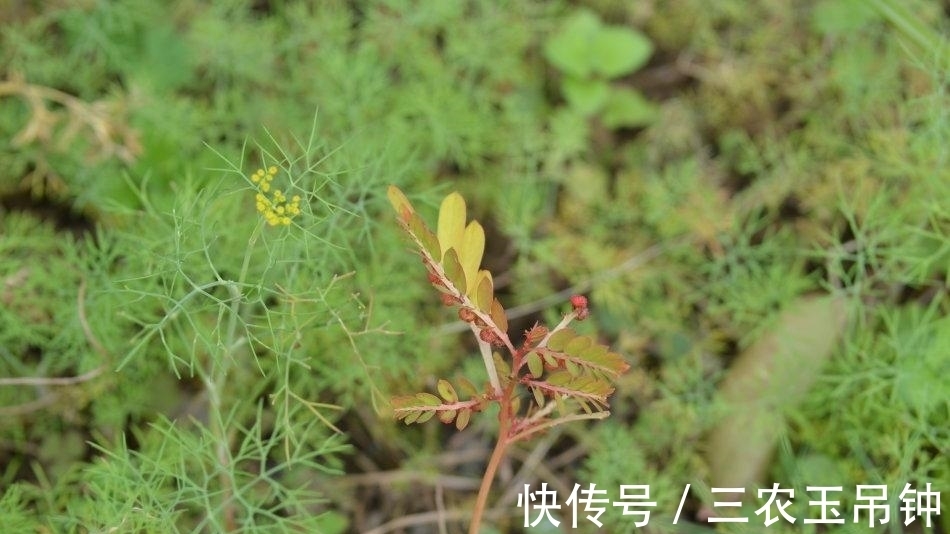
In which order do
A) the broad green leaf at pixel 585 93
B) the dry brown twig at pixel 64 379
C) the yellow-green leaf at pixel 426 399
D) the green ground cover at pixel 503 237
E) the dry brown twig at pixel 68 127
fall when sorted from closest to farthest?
1. the yellow-green leaf at pixel 426 399
2. the dry brown twig at pixel 64 379
3. the green ground cover at pixel 503 237
4. the dry brown twig at pixel 68 127
5. the broad green leaf at pixel 585 93

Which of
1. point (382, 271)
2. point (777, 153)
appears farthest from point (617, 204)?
point (382, 271)

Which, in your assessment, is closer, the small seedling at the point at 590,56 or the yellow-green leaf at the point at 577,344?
the yellow-green leaf at the point at 577,344

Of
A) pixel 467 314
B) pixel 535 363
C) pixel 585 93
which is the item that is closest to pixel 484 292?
pixel 467 314

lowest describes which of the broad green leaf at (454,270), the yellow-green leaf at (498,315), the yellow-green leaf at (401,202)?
the yellow-green leaf at (498,315)

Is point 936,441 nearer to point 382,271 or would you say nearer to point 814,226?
point 814,226

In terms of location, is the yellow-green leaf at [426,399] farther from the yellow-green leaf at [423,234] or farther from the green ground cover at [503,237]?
the green ground cover at [503,237]

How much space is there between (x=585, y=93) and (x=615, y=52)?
163 mm

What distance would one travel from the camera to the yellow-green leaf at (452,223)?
1625 millimetres

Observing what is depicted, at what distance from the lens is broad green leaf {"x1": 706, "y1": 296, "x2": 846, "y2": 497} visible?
2.49 m

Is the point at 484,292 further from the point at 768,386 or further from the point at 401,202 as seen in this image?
the point at 768,386

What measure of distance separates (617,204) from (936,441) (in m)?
1.10

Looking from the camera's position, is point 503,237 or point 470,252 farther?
point 503,237

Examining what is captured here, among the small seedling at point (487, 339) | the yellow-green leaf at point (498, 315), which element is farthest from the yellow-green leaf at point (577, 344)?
the yellow-green leaf at point (498, 315)

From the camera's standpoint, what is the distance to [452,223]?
163 cm
